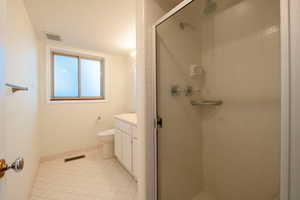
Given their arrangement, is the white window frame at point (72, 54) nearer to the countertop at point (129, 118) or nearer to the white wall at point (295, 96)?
the countertop at point (129, 118)

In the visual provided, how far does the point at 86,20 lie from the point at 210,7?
5.19 feet

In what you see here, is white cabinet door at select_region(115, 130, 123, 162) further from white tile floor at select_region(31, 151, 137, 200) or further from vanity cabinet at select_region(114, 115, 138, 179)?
white tile floor at select_region(31, 151, 137, 200)

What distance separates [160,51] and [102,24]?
4.09ft

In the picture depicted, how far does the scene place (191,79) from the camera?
154cm

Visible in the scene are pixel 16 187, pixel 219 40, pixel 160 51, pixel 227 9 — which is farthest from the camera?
pixel 219 40

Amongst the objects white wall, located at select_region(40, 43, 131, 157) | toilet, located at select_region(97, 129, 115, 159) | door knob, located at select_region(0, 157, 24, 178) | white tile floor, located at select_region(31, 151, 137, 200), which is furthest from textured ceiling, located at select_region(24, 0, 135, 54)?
white tile floor, located at select_region(31, 151, 137, 200)

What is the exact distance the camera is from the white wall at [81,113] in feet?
8.35

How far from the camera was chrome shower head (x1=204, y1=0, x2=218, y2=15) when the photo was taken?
138 cm

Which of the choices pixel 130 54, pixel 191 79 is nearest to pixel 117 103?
pixel 130 54

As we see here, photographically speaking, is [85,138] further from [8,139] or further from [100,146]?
[8,139]

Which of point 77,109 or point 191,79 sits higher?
point 191,79

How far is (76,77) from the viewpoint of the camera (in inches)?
120

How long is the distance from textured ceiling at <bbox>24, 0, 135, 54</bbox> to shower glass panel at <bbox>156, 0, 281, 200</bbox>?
840mm

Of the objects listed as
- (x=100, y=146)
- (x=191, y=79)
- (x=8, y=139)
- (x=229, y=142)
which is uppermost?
(x=191, y=79)
